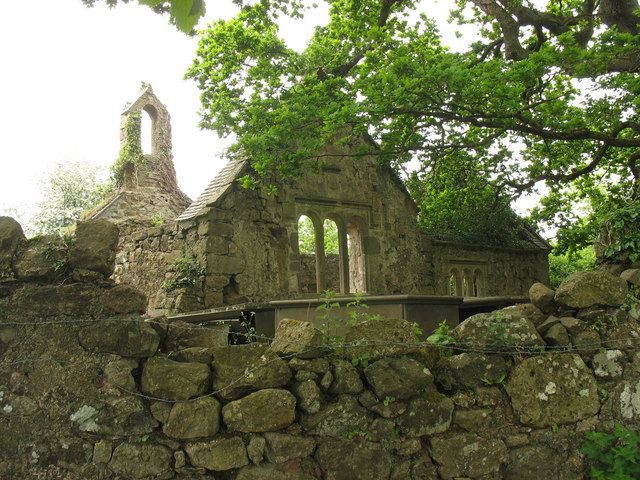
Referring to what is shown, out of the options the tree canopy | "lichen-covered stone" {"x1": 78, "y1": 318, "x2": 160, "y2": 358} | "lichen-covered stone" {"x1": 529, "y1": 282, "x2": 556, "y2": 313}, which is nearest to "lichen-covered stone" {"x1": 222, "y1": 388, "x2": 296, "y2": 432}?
"lichen-covered stone" {"x1": 78, "y1": 318, "x2": 160, "y2": 358}

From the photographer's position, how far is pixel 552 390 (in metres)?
4.32

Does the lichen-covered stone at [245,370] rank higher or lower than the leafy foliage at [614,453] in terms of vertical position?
higher

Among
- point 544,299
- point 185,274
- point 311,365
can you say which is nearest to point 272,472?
point 311,365

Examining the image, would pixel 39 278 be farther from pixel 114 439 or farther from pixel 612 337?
pixel 612 337

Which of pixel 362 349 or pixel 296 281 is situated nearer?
pixel 362 349

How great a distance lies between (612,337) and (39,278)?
164 inches

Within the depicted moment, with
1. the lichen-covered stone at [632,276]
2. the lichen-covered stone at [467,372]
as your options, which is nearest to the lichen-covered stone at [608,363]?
the lichen-covered stone at [632,276]

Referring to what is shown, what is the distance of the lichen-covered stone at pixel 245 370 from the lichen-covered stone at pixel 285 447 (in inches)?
12.9

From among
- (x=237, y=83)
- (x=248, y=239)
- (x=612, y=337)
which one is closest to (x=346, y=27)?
(x=237, y=83)

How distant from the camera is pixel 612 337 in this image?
4.52 meters

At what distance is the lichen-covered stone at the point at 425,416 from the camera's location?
4.03 m

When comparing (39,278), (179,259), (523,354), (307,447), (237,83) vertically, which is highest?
(237,83)

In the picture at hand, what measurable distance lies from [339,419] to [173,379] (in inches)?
44.1

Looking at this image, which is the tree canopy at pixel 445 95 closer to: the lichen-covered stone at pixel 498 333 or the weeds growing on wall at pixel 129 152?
the lichen-covered stone at pixel 498 333
